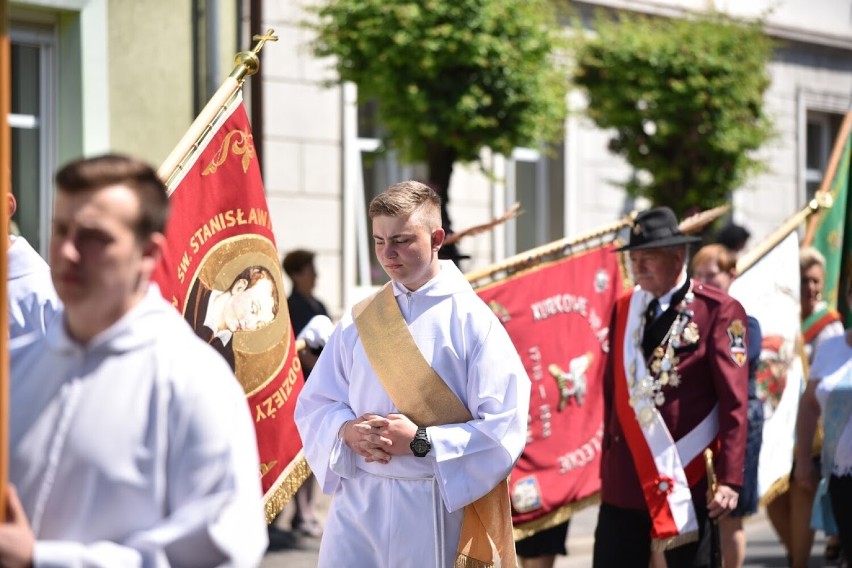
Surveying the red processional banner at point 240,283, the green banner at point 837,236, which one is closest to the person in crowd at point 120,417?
the red processional banner at point 240,283

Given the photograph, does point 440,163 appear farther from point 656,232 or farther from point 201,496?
point 201,496

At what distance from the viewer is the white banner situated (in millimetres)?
7535

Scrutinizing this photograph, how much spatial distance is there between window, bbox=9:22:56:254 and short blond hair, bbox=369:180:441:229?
675 cm

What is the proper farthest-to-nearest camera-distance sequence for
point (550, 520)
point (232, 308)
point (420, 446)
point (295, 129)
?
1. point (295, 129)
2. point (550, 520)
3. point (232, 308)
4. point (420, 446)

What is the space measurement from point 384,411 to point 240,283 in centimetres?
87

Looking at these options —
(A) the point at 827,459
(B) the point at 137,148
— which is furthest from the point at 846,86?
(A) the point at 827,459

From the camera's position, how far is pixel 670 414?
5.95 meters

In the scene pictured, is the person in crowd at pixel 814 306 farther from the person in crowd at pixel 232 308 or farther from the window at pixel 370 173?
the window at pixel 370 173

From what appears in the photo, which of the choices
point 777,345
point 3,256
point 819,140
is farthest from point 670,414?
point 819,140

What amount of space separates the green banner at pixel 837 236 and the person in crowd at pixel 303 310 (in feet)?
10.5

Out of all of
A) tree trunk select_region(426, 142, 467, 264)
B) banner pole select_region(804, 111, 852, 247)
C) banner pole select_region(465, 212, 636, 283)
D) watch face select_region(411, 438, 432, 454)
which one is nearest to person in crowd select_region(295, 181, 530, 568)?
watch face select_region(411, 438, 432, 454)

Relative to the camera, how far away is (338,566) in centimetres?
462

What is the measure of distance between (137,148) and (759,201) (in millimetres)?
10539

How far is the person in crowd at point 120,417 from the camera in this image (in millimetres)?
2545
